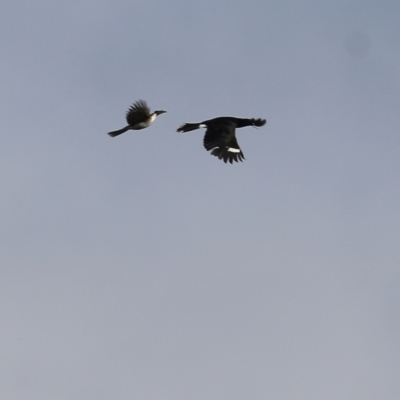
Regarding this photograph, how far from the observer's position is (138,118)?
30.7 m

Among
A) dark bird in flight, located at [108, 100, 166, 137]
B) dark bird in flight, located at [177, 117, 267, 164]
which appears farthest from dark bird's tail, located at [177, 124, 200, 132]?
dark bird in flight, located at [108, 100, 166, 137]

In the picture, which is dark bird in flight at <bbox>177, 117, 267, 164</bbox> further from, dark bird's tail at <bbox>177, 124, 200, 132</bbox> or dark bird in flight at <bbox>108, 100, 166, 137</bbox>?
dark bird in flight at <bbox>108, 100, 166, 137</bbox>

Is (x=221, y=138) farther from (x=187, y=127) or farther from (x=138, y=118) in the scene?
(x=138, y=118)

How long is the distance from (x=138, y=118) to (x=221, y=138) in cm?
504

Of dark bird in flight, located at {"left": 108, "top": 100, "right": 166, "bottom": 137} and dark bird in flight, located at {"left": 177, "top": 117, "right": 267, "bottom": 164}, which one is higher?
dark bird in flight, located at {"left": 177, "top": 117, "right": 267, "bottom": 164}

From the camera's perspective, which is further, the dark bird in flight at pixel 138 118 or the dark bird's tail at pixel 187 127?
the dark bird's tail at pixel 187 127

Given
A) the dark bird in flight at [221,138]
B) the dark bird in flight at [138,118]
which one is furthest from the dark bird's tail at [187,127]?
the dark bird in flight at [138,118]

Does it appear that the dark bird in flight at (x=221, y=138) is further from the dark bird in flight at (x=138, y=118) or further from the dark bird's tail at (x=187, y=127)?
the dark bird in flight at (x=138, y=118)

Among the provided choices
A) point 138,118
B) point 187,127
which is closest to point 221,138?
point 187,127

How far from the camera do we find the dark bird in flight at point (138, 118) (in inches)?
1200

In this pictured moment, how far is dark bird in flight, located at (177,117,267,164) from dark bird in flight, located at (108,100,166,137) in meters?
3.83

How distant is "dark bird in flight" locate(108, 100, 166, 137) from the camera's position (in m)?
30.5

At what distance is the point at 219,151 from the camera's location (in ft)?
112

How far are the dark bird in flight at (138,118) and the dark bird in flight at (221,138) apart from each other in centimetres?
383
